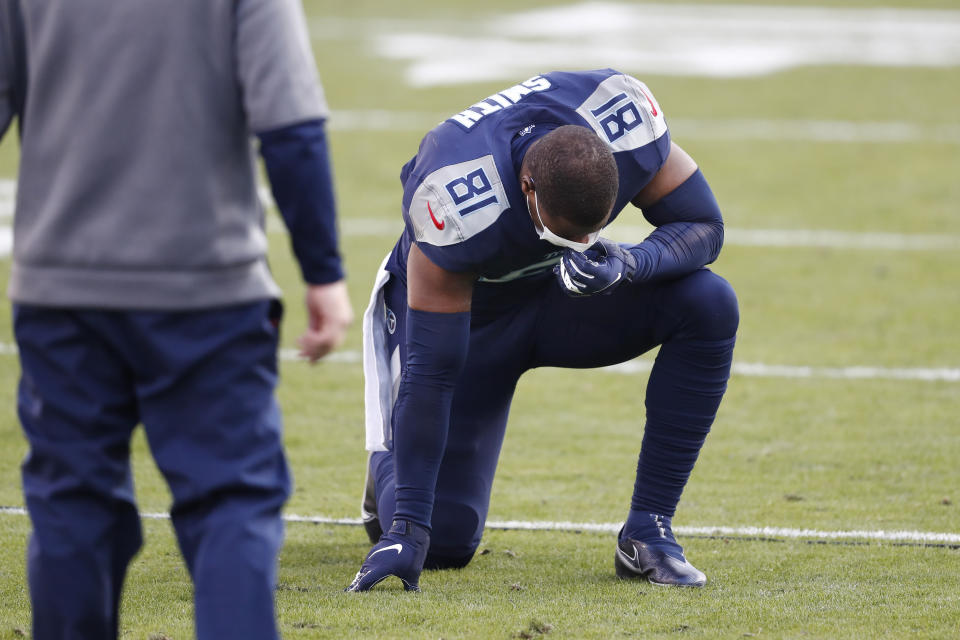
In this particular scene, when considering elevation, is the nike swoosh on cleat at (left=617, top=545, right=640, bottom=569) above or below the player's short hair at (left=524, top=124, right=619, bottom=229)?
below

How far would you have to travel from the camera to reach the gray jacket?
2.29 meters

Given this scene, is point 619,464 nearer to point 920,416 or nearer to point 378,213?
point 920,416

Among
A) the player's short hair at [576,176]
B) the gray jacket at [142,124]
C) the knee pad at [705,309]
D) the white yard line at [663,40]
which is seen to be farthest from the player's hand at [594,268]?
the white yard line at [663,40]

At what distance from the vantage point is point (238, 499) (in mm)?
2355

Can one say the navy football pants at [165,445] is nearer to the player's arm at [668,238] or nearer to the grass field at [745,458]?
the grass field at [745,458]

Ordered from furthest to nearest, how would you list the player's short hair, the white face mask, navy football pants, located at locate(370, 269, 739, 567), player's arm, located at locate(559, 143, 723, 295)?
navy football pants, located at locate(370, 269, 739, 567), player's arm, located at locate(559, 143, 723, 295), the white face mask, the player's short hair

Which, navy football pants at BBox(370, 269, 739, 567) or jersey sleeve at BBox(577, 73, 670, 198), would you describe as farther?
navy football pants at BBox(370, 269, 739, 567)

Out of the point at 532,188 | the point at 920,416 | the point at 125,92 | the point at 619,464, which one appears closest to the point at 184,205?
the point at 125,92

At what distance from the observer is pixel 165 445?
2.38 metres

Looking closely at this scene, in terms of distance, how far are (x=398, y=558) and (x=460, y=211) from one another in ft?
2.85

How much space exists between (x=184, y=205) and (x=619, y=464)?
2953mm

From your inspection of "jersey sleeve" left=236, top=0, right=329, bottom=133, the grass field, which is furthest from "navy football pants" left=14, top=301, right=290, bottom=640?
the grass field

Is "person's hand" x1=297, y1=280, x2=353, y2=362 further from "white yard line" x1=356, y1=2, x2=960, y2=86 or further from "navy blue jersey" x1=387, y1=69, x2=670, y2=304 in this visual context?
"white yard line" x1=356, y1=2, x2=960, y2=86

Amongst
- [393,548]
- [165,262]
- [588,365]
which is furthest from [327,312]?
[588,365]
